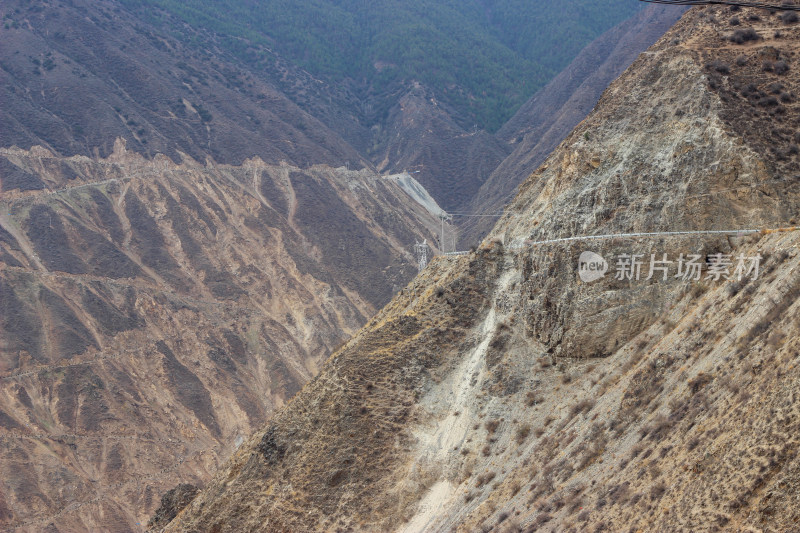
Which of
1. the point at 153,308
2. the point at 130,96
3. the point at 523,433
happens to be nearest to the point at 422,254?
the point at 153,308

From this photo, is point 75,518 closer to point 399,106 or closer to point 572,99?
point 572,99

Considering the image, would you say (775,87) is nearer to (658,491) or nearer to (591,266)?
(591,266)

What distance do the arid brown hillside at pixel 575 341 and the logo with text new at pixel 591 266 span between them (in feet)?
1.09

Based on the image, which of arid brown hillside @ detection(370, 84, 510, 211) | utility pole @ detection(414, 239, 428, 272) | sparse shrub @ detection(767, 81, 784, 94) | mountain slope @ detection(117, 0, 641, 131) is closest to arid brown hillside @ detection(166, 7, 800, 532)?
sparse shrub @ detection(767, 81, 784, 94)

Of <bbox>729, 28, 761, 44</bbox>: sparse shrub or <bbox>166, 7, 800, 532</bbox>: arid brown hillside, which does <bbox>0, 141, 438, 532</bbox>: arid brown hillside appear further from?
<bbox>729, 28, 761, 44</bbox>: sparse shrub

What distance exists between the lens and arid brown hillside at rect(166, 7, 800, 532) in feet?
65.6

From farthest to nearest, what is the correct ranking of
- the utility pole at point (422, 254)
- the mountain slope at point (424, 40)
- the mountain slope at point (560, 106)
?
1. the mountain slope at point (424, 40)
2. the mountain slope at point (560, 106)
3. the utility pole at point (422, 254)

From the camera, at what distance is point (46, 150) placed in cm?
7969

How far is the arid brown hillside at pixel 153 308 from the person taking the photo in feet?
168

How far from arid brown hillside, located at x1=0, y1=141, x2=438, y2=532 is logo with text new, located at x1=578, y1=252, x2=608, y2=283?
35.5 meters

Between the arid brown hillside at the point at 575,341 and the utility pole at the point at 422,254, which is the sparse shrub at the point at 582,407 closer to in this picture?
the arid brown hillside at the point at 575,341

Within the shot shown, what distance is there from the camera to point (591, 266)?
27.3m

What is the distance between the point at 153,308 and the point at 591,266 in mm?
48078

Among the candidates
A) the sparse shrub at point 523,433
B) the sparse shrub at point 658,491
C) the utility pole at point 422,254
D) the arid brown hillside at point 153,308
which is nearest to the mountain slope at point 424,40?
the arid brown hillside at point 153,308
